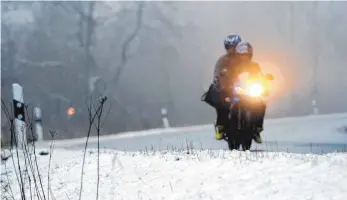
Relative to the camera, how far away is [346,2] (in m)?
23.5

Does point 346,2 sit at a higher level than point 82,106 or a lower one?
higher

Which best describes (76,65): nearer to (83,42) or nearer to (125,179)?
(83,42)

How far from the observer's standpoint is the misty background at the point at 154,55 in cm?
1723

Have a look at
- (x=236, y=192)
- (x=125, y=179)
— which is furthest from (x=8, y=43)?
(x=236, y=192)

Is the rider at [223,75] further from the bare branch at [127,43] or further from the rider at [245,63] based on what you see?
the bare branch at [127,43]

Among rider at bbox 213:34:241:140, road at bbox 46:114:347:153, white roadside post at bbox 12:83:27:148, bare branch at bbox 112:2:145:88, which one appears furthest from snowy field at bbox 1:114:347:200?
bare branch at bbox 112:2:145:88

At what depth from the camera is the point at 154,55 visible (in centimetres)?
1922

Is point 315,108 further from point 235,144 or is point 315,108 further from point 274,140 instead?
point 235,144

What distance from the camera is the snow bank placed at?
3.88 meters

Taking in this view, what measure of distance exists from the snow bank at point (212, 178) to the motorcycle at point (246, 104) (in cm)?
134

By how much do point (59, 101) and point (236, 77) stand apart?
1126 cm

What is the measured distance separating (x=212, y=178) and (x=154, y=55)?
1495 cm

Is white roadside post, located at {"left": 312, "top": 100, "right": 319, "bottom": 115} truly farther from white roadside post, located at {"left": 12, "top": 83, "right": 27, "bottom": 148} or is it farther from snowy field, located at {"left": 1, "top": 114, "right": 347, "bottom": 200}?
snowy field, located at {"left": 1, "top": 114, "right": 347, "bottom": 200}

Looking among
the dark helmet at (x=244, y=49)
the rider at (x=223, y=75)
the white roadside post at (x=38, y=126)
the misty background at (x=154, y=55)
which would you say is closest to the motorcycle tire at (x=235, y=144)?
the rider at (x=223, y=75)
